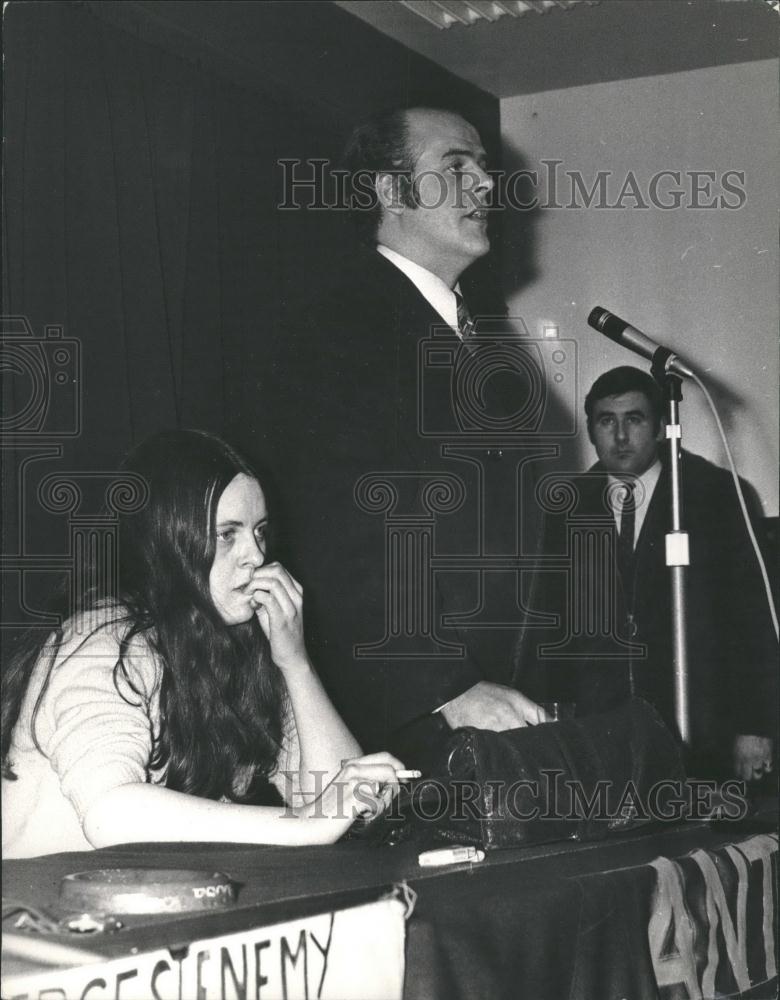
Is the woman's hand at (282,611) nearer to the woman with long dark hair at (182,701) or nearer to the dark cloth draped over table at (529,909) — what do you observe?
the woman with long dark hair at (182,701)

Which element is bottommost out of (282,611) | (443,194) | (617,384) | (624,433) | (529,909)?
(529,909)

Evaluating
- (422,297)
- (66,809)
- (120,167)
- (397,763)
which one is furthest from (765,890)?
(120,167)

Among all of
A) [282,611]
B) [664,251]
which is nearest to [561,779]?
[282,611]

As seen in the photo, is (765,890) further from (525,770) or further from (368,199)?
(368,199)

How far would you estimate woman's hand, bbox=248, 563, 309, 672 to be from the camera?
1629 mm

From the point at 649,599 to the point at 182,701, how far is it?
1131mm

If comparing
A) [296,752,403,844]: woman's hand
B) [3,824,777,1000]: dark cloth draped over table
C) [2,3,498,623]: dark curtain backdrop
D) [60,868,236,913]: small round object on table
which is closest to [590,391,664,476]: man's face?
[2,3,498,623]: dark curtain backdrop

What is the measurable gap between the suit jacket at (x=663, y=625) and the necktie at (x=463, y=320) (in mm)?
419

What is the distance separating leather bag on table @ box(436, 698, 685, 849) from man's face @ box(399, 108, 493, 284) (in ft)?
2.77

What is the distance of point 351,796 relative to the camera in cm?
129

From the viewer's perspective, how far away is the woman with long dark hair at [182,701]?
127cm

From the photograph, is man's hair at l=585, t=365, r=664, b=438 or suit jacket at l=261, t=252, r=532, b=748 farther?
man's hair at l=585, t=365, r=664, b=438

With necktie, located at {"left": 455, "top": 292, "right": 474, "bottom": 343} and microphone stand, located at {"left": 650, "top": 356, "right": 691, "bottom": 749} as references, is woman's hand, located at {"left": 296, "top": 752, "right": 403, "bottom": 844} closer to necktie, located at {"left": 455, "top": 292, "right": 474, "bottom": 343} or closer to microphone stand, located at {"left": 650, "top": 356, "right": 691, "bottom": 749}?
microphone stand, located at {"left": 650, "top": 356, "right": 691, "bottom": 749}

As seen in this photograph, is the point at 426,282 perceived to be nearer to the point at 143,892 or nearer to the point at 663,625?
the point at 663,625
